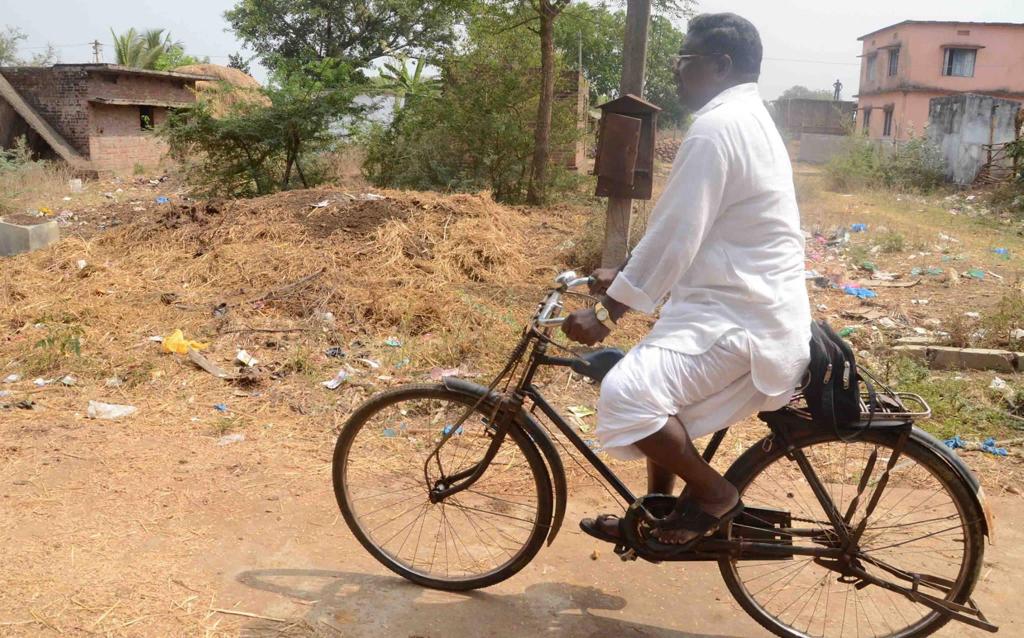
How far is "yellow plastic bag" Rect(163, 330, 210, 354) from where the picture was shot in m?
5.99

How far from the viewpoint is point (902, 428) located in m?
2.57

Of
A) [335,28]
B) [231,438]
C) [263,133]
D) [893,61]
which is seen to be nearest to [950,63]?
Answer: [893,61]

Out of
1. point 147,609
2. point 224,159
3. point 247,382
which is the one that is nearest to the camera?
point 147,609

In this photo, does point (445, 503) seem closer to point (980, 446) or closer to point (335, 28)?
point (980, 446)

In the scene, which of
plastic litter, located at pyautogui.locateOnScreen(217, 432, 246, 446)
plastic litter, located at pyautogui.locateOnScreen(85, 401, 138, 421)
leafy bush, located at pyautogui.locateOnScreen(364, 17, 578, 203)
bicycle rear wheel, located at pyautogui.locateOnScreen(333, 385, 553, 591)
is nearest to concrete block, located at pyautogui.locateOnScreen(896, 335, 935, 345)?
bicycle rear wheel, located at pyautogui.locateOnScreen(333, 385, 553, 591)

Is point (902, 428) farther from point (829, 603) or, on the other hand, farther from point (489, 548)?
point (489, 548)

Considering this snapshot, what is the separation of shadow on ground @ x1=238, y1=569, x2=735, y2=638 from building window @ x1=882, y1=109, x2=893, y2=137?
123 ft

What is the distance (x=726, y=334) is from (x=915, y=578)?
109 cm

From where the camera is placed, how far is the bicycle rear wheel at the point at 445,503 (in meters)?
3.03

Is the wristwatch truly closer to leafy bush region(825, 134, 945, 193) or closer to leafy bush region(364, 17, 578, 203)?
leafy bush region(364, 17, 578, 203)

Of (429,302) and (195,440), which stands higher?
(429,302)

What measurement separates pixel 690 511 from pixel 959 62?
3865 centimetres

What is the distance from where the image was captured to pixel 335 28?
32.3 m

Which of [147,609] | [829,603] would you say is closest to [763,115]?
[829,603]
